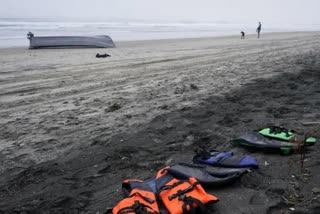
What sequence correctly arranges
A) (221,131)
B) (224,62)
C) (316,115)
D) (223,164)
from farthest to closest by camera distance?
1. (224,62)
2. (316,115)
3. (221,131)
4. (223,164)

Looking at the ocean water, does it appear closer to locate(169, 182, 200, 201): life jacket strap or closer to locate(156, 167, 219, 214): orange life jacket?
locate(156, 167, 219, 214): orange life jacket

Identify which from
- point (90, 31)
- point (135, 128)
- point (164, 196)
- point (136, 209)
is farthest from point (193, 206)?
point (90, 31)

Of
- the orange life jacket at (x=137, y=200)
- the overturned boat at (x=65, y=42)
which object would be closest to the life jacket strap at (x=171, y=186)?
the orange life jacket at (x=137, y=200)

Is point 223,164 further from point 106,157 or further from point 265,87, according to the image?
point 265,87

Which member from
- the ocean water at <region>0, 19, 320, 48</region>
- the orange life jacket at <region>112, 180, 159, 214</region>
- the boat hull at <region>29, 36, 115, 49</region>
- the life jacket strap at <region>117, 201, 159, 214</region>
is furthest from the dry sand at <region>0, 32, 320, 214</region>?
the ocean water at <region>0, 19, 320, 48</region>

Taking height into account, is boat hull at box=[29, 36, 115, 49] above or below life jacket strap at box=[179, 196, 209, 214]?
above

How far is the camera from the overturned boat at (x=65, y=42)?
21.8 metres

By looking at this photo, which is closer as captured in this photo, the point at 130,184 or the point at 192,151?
the point at 130,184

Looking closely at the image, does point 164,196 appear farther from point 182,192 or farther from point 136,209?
point 136,209

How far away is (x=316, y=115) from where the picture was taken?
21.9 feet

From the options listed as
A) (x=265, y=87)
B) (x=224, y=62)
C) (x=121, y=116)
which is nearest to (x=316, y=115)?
(x=265, y=87)

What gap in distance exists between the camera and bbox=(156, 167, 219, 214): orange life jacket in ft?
11.5

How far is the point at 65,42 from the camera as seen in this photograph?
73.0 feet

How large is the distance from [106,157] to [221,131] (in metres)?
2.00
